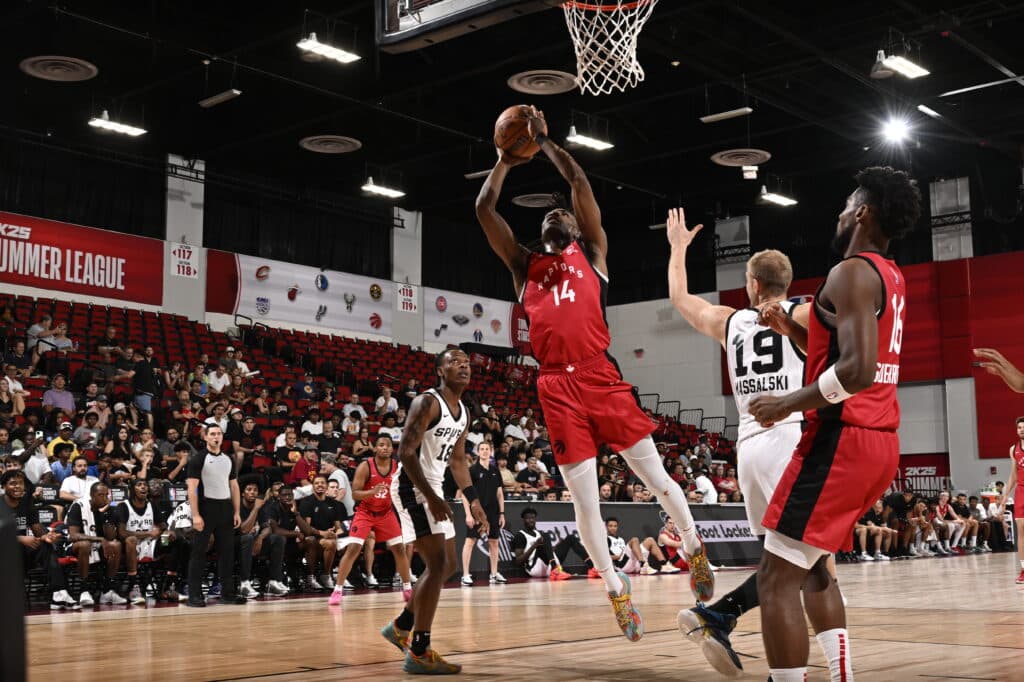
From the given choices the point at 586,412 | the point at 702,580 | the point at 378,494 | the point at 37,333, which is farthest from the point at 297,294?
the point at 702,580

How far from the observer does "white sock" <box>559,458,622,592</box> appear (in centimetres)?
512

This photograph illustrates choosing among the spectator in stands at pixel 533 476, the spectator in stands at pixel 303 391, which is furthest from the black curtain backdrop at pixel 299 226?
the spectator in stands at pixel 533 476

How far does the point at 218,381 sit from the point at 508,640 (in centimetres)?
1287

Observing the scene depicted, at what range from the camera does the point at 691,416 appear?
97.8 ft

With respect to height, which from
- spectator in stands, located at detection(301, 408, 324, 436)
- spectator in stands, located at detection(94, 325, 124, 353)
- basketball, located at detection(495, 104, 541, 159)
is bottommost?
spectator in stands, located at detection(301, 408, 324, 436)

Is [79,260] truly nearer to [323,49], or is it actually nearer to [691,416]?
[323,49]

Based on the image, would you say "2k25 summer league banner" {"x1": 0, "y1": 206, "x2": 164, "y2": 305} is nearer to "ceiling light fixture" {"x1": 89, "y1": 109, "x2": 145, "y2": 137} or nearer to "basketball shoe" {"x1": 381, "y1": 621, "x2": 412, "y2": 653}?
"ceiling light fixture" {"x1": 89, "y1": 109, "x2": 145, "y2": 137}

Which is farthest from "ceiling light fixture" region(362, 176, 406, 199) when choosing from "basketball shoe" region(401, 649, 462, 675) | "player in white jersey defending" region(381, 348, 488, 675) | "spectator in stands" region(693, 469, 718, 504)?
"basketball shoe" region(401, 649, 462, 675)

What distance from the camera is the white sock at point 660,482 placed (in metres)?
5.29

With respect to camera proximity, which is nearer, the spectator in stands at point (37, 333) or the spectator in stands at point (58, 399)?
the spectator in stands at point (58, 399)

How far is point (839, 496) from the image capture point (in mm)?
3307

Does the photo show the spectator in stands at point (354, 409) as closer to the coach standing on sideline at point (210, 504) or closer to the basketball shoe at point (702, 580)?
the coach standing on sideline at point (210, 504)

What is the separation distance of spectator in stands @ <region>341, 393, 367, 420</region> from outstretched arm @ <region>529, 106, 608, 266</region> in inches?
560

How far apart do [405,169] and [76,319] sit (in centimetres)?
891
